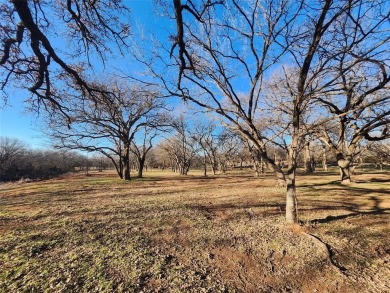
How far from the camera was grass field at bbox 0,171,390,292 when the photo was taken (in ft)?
9.95

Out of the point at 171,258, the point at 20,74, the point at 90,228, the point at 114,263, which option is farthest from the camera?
the point at 20,74

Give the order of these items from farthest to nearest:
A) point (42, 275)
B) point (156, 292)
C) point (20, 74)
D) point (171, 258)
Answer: point (20, 74) → point (171, 258) → point (42, 275) → point (156, 292)

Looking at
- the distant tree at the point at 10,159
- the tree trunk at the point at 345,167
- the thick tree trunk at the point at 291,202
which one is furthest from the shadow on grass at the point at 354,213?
the distant tree at the point at 10,159

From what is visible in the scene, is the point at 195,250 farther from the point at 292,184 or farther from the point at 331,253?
the point at 292,184

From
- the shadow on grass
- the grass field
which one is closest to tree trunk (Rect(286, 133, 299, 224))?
the grass field

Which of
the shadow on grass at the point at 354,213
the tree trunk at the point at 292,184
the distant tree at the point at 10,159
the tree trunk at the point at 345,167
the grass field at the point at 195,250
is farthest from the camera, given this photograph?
the distant tree at the point at 10,159

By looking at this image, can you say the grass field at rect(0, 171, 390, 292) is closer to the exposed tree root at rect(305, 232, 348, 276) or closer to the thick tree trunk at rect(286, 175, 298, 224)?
the exposed tree root at rect(305, 232, 348, 276)

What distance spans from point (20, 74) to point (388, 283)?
9.82 m

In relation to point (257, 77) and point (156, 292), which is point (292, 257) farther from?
point (257, 77)

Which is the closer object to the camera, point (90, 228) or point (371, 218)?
point (90, 228)

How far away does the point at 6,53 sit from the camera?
512cm

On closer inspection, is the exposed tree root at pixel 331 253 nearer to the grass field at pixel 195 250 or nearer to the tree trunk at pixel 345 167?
the grass field at pixel 195 250

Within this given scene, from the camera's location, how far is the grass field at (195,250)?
3.03 m

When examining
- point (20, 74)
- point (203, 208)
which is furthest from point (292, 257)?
point (20, 74)
